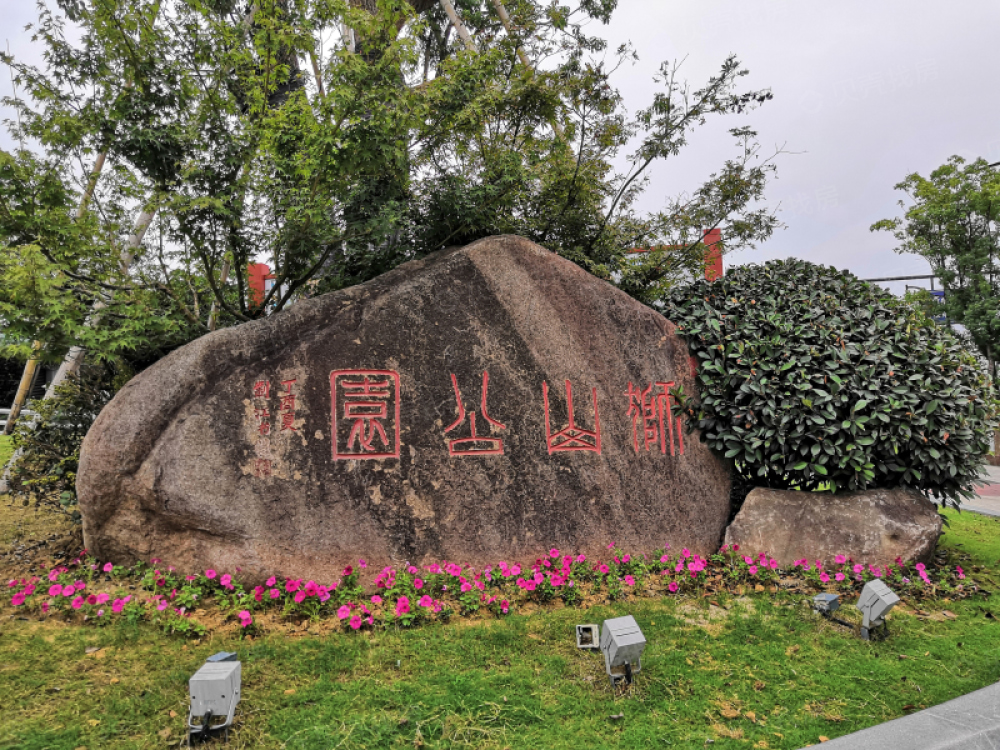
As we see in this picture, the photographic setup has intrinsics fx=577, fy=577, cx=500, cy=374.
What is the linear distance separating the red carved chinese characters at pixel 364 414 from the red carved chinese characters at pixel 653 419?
1967 millimetres

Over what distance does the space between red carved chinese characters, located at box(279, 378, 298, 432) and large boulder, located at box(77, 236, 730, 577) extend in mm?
15

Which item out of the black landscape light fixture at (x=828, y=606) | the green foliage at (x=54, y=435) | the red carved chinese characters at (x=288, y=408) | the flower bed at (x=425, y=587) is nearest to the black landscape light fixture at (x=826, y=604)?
the black landscape light fixture at (x=828, y=606)

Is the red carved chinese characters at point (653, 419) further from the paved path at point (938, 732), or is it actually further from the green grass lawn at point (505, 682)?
the paved path at point (938, 732)

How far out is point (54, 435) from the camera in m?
5.30

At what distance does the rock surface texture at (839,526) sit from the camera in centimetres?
445

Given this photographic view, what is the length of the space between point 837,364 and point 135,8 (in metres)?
6.52

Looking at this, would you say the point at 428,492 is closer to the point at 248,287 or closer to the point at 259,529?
the point at 259,529

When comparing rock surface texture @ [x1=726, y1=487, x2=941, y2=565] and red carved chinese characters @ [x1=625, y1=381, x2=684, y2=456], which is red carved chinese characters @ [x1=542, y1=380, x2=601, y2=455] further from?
rock surface texture @ [x1=726, y1=487, x2=941, y2=565]

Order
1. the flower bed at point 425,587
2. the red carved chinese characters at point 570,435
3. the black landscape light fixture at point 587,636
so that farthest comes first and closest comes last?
the red carved chinese characters at point 570,435 → the flower bed at point 425,587 → the black landscape light fixture at point 587,636

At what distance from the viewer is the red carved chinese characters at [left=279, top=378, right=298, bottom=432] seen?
4129 millimetres

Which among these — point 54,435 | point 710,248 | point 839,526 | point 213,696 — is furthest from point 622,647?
point 710,248

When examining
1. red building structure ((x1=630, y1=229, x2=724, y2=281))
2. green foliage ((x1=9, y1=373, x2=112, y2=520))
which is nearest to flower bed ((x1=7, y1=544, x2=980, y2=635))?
green foliage ((x1=9, y1=373, x2=112, y2=520))

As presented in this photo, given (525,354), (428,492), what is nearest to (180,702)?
(428,492)

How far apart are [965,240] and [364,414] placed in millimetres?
12734
